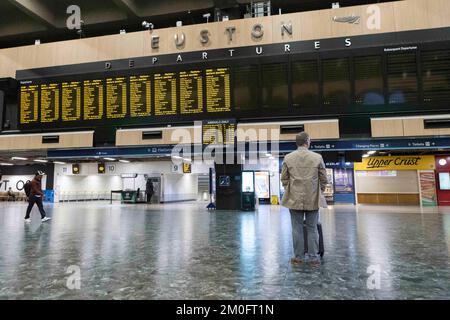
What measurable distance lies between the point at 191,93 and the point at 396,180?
14690 millimetres

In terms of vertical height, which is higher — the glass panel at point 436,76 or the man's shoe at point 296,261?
the glass panel at point 436,76

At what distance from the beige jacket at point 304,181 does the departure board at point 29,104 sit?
846 centimetres

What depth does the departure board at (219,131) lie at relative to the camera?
8.24 metres

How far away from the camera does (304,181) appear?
12.5ft

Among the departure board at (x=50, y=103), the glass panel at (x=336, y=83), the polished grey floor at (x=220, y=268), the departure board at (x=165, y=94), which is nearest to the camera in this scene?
the polished grey floor at (x=220, y=268)

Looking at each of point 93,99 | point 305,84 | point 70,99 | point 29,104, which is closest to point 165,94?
point 93,99

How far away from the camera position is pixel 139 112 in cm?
862

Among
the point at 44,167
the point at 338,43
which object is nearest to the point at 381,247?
the point at 338,43

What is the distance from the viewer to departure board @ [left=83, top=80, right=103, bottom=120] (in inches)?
351

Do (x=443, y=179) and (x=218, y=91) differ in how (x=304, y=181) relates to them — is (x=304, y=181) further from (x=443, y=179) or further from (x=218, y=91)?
(x=443, y=179)

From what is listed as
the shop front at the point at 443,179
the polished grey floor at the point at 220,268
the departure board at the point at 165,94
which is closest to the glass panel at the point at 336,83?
the polished grey floor at the point at 220,268

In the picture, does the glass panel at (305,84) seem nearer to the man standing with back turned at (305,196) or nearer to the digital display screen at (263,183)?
the man standing with back turned at (305,196)

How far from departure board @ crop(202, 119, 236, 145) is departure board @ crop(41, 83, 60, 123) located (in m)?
4.52
